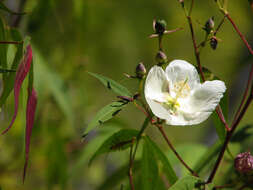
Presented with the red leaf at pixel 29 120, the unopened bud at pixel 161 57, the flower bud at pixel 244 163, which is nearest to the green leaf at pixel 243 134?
the flower bud at pixel 244 163

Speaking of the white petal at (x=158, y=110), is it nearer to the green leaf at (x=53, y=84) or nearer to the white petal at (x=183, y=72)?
the white petal at (x=183, y=72)

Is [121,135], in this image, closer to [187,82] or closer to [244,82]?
[187,82]

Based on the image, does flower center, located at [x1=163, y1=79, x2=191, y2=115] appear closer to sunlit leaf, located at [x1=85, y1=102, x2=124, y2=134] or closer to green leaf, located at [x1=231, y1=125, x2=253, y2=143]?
sunlit leaf, located at [x1=85, y1=102, x2=124, y2=134]

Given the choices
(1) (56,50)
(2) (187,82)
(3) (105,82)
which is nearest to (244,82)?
(1) (56,50)

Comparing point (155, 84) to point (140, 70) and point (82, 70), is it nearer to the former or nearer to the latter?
point (140, 70)

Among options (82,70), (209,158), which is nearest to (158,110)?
(209,158)

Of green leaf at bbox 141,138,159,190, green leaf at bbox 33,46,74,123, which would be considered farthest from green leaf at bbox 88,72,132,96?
green leaf at bbox 33,46,74,123

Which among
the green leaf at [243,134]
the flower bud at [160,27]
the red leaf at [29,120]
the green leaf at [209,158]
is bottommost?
the green leaf at [209,158]
